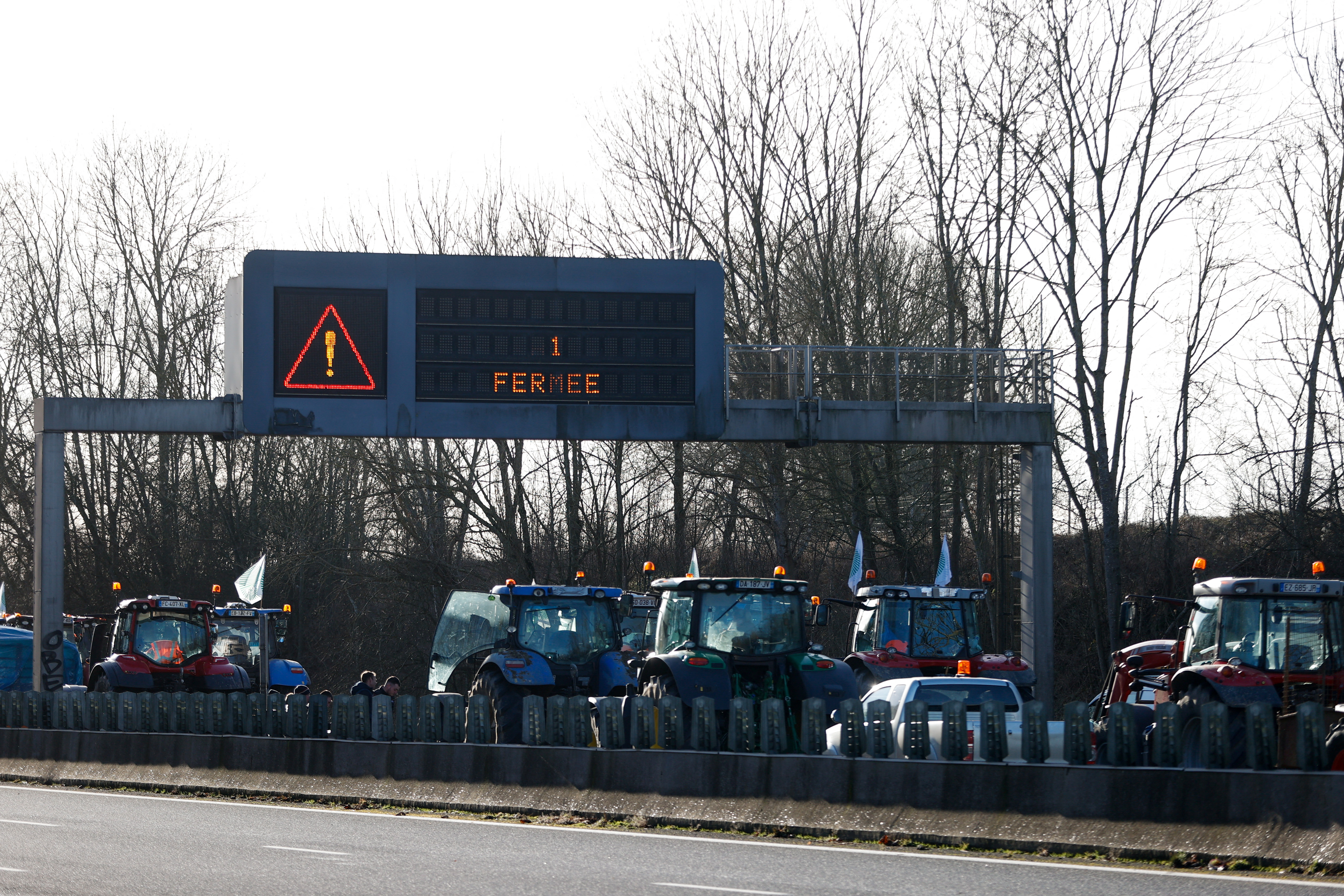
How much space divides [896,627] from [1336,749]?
36.2 feet

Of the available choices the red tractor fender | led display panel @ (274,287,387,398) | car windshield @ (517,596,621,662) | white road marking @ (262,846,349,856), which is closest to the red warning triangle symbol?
led display panel @ (274,287,387,398)

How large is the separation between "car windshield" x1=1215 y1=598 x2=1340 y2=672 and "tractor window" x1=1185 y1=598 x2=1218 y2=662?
0.11 meters

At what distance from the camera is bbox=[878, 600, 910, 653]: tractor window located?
24.2 m

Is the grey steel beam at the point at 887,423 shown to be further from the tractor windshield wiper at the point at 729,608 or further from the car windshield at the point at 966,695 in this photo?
the car windshield at the point at 966,695

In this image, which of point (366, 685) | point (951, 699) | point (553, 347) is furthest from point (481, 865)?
point (553, 347)

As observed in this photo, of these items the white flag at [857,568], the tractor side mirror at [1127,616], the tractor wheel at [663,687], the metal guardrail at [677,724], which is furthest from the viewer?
the white flag at [857,568]

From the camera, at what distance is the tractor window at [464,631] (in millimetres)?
23953

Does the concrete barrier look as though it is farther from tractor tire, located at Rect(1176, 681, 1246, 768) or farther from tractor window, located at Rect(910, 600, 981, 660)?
tractor window, located at Rect(910, 600, 981, 660)

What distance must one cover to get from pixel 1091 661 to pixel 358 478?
20.2 meters

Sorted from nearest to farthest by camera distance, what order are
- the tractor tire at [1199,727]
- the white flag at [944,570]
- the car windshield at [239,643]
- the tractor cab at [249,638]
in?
the tractor tire at [1199,727]
the white flag at [944,570]
the tractor cab at [249,638]
the car windshield at [239,643]

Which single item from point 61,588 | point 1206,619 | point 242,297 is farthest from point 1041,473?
point 61,588

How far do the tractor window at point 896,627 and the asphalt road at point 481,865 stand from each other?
10.1 m

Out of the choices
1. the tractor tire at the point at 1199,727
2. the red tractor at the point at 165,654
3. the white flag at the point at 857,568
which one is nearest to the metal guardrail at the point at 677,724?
the tractor tire at the point at 1199,727

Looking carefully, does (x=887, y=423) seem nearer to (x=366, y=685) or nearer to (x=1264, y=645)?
(x=1264, y=645)
